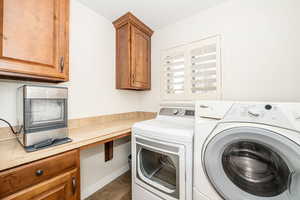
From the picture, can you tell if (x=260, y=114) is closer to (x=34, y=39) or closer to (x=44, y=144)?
(x=44, y=144)

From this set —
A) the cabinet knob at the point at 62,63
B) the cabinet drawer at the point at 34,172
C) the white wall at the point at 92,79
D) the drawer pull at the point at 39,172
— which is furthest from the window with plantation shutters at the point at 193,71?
the drawer pull at the point at 39,172

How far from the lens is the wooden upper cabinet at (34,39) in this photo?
0.75 m

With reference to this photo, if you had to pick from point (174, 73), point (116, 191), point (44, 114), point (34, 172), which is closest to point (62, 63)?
point (44, 114)

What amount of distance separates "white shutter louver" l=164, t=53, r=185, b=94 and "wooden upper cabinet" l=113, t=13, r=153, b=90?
1.20 feet

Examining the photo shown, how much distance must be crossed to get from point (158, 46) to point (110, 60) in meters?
0.84

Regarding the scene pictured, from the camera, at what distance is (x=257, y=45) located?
4.17 ft

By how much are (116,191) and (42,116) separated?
133 cm

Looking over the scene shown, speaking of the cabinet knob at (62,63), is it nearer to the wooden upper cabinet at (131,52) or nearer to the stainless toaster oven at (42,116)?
the stainless toaster oven at (42,116)

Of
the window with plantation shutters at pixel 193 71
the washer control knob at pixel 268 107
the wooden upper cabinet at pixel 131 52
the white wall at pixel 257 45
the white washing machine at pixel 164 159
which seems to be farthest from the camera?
the wooden upper cabinet at pixel 131 52

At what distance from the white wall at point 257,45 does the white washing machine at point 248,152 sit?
0.73m

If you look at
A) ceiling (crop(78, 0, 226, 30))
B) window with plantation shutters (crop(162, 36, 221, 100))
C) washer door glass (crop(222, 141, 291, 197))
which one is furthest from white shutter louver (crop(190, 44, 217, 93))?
washer door glass (crop(222, 141, 291, 197))

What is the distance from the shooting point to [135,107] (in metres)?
2.19

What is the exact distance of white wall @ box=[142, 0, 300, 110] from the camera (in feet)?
3.71

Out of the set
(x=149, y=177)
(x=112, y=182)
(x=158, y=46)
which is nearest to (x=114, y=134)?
(x=149, y=177)
